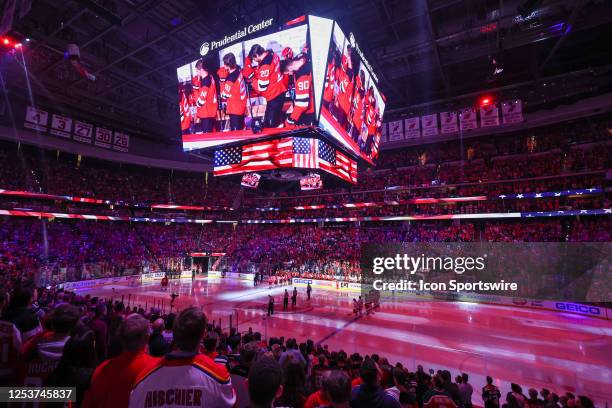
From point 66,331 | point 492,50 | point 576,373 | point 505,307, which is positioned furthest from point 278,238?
point 66,331

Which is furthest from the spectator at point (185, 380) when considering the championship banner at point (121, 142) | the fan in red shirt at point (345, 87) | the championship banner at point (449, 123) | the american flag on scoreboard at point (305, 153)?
the championship banner at point (121, 142)

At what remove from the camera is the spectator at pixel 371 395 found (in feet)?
9.23

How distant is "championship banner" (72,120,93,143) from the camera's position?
1211 inches

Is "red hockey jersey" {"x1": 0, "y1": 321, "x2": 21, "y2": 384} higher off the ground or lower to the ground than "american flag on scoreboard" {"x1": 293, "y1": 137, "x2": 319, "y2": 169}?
lower

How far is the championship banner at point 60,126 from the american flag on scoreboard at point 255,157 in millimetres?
26080

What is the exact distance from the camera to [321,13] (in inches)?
649

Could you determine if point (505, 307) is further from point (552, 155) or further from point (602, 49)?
point (602, 49)

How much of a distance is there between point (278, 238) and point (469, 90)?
25597 mm

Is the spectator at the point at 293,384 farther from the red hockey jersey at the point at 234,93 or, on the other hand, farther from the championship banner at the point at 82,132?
the championship banner at the point at 82,132

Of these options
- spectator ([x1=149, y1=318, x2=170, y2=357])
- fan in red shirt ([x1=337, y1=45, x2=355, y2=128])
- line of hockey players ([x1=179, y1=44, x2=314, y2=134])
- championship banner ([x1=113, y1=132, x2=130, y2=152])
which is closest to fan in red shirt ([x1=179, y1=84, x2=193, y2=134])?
line of hockey players ([x1=179, y1=44, x2=314, y2=134])

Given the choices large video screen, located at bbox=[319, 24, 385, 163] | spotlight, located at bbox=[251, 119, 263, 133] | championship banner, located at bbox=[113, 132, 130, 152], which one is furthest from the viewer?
championship banner, located at bbox=[113, 132, 130, 152]

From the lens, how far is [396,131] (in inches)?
1120

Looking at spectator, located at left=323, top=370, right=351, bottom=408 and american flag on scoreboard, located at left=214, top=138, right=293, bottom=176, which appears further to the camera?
american flag on scoreboard, located at left=214, top=138, right=293, bottom=176

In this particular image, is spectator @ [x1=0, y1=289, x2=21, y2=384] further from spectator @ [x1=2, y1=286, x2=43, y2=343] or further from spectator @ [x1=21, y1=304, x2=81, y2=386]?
spectator @ [x1=2, y1=286, x2=43, y2=343]
